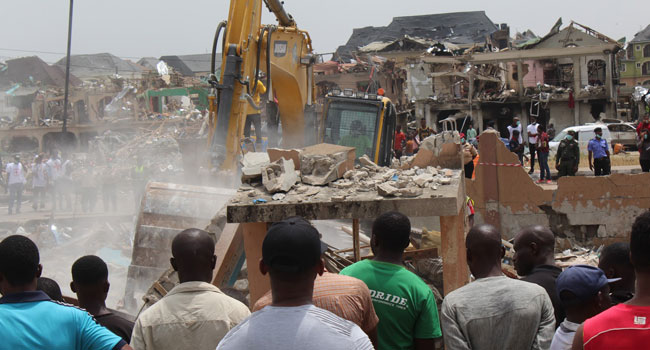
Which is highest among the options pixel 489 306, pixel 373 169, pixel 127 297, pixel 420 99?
pixel 420 99

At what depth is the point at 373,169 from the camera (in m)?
7.02

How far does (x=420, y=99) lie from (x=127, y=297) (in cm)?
3394

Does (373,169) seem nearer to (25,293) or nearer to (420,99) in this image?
(25,293)

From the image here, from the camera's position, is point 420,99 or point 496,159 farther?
point 420,99

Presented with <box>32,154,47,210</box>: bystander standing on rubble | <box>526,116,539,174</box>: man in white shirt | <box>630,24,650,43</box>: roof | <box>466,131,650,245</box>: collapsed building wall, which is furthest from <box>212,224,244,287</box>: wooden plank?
<box>630,24,650,43</box>: roof

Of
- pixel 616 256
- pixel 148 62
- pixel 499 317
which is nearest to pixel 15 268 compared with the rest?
pixel 499 317

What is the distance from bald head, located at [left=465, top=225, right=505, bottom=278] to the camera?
355 centimetres

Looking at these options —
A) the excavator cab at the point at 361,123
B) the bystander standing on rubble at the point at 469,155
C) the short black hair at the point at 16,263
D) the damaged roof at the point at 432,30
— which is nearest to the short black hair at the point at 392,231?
the short black hair at the point at 16,263

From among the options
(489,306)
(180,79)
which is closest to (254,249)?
(489,306)

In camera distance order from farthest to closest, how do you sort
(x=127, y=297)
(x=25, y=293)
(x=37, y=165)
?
(x=37, y=165) → (x=127, y=297) → (x=25, y=293)

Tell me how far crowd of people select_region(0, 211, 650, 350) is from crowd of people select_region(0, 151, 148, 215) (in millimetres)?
16076

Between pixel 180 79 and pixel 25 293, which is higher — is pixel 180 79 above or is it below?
above

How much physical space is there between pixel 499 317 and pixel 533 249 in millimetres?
979

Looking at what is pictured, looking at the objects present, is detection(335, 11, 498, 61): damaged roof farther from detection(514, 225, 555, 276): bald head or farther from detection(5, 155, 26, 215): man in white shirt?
detection(514, 225, 555, 276): bald head
